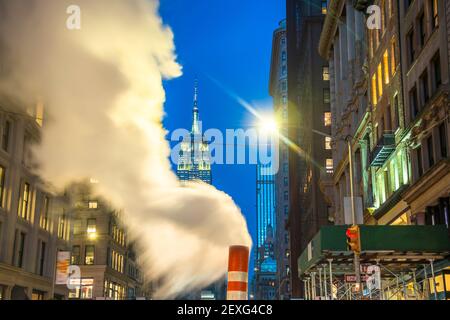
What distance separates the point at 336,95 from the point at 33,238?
108 feet

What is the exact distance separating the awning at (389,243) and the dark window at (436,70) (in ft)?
27.2

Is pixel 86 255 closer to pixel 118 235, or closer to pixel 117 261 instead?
pixel 117 261

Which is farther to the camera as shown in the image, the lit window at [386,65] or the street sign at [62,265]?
the lit window at [386,65]

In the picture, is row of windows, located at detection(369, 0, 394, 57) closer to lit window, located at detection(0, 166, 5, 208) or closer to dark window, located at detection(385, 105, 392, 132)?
dark window, located at detection(385, 105, 392, 132)

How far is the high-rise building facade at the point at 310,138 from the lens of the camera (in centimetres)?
8938

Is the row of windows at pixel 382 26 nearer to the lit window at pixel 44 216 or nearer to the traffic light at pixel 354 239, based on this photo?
the traffic light at pixel 354 239

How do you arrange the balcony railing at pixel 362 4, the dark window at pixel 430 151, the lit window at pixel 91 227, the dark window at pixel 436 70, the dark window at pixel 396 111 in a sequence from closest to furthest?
the dark window at pixel 436 70, the dark window at pixel 430 151, the dark window at pixel 396 111, the balcony railing at pixel 362 4, the lit window at pixel 91 227

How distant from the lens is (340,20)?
58250 millimetres

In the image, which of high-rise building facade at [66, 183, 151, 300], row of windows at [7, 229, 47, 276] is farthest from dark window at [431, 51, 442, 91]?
high-rise building facade at [66, 183, 151, 300]

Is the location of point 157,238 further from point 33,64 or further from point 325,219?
point 325,219

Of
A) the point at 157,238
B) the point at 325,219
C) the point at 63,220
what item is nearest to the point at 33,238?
the point at 63,220

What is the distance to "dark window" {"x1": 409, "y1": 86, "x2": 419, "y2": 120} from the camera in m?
31.7

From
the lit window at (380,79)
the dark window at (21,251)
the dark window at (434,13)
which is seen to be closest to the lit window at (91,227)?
the dark window at (21,251)

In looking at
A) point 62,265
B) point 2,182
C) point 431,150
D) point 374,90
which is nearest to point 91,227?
point 62,265
